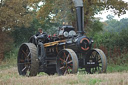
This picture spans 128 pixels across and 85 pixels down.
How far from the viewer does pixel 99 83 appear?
22.0 ft

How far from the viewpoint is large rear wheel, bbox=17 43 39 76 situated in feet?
36.2

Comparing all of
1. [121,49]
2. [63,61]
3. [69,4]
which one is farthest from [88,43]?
[69,4]

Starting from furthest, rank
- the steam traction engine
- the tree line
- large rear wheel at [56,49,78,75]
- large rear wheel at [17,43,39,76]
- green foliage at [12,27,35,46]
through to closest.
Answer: green foliage at [12,27,35,46], the tree line, large rear wheel at [17,43,39,76], the steam traction engine, large rear wheel at [56,49,78,75]

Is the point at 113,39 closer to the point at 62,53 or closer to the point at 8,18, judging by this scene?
the point at 62,53

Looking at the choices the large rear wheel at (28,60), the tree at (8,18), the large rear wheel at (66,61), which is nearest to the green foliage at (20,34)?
the tree at (8,18)

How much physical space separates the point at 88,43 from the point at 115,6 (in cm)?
1099

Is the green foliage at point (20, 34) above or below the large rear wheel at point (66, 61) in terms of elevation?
above

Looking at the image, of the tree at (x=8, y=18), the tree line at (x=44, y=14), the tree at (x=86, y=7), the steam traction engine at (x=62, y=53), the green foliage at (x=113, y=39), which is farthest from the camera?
the tree at (x=8, y=18)

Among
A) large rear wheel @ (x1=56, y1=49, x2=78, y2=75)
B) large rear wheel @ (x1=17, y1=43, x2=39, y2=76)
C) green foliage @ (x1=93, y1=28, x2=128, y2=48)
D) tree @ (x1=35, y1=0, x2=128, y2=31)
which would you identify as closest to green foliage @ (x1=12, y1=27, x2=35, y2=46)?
tree @ (x1=35, y1=0, x2=128, y2=31)

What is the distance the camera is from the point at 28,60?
11570 mm

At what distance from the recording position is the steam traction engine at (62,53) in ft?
34.8

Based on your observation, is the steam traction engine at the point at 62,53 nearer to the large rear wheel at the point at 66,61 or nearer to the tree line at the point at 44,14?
the large rear wheel at the point at 66,61

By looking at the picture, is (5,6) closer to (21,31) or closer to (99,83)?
(21,31)

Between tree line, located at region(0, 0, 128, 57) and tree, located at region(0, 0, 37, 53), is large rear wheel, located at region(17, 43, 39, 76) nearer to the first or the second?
tree line, located at region(0, 0, 128, 57)
